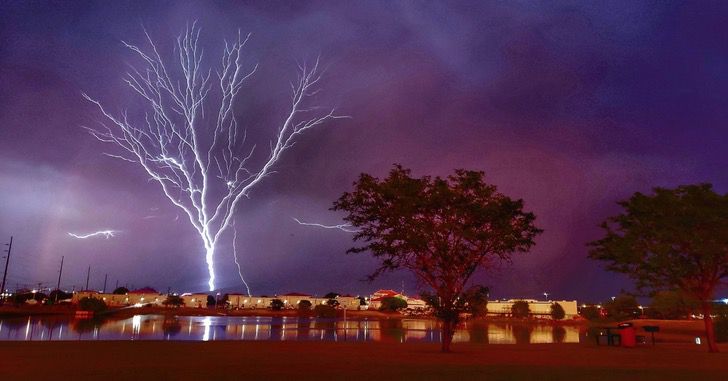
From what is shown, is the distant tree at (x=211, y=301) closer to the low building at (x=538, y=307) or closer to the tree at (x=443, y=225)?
the low building at (x=538, y=307)

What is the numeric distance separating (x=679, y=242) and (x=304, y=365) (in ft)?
61.3

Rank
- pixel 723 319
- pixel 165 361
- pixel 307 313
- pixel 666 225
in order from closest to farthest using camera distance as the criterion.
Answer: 1. pixel 165 361
2. pixel 666 225
3. pixel 723 319
4. pixel 307 313

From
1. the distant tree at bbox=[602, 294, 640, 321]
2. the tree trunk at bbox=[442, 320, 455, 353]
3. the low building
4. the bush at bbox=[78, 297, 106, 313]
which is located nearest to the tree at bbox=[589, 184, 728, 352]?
the tree trunk at bbox=[442, 320, 455, 353]

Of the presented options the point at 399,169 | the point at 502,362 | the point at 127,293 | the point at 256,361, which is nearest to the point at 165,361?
the point at 256,361

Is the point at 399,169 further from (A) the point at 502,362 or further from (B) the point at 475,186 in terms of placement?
(A) the point at 502,362

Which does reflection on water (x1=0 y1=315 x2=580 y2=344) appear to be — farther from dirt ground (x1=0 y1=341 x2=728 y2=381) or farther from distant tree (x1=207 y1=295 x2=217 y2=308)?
distant tree (x1=207 y1=295 x2=217 y2=308)

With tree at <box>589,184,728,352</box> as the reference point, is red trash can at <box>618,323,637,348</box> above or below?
below

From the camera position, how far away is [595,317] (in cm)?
9375

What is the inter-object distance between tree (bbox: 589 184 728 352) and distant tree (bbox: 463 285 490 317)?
9.21 m

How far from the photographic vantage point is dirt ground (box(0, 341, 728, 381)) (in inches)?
433

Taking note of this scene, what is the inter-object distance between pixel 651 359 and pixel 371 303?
150433 mm

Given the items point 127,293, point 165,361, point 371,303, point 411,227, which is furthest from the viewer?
point 371,303

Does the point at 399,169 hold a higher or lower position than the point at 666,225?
higher

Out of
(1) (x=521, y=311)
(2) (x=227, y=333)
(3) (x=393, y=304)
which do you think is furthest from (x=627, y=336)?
Result: (3) (x=393, y=304)
